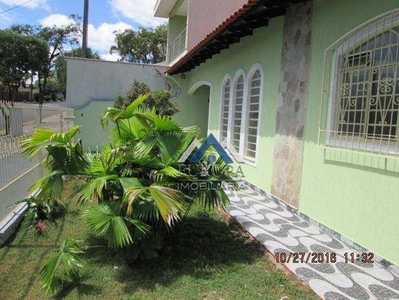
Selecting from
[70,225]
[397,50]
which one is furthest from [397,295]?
[70,225]

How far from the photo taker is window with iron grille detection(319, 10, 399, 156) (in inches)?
165

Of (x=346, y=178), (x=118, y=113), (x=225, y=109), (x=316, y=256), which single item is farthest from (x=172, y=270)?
(x=225, y=109)

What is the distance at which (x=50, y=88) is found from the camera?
59.6m

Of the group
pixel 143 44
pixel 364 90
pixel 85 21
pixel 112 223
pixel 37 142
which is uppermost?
pixel 143 44

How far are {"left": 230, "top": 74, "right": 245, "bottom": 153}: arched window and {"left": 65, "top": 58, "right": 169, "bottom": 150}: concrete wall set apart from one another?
23.7 feet

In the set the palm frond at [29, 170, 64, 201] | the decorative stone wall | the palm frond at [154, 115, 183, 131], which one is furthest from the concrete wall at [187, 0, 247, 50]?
the palm frond at [29, 170, 64, 201]

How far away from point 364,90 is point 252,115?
13.1ft

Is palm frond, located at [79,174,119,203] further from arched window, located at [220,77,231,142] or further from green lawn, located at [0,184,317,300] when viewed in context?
arched window, located at [220,77,231,142]

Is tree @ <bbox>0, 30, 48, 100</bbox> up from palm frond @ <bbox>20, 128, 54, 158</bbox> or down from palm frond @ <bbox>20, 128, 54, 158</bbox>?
up

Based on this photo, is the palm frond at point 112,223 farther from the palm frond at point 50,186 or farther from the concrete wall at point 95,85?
the concrete wall at point 95,85

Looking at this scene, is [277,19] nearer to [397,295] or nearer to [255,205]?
[255,205]

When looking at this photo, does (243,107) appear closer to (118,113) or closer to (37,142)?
(118,113)

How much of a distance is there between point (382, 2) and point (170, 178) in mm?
3726

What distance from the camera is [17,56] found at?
1560 inches
